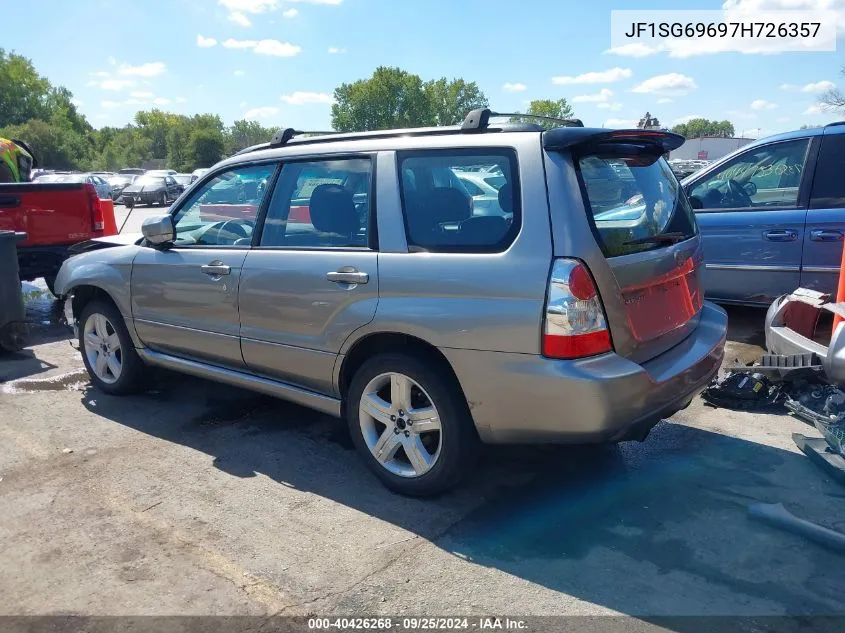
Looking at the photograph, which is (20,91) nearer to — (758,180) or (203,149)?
(203,149)

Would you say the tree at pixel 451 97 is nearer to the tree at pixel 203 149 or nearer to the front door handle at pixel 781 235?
the tree at pixel 203 149

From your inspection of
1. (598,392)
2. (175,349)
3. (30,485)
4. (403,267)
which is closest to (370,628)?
(598,392)

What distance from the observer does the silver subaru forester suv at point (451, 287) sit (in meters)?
3.09

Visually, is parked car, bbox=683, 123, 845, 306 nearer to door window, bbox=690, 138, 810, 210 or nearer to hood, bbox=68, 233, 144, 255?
door window, bbox=690, 138, 810, 210

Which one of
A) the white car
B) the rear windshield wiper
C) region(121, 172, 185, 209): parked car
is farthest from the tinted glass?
region(121, 172, 185, 209): parked car

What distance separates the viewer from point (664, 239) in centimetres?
362

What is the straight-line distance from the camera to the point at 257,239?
422cm

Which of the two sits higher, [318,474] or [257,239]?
[257,239]

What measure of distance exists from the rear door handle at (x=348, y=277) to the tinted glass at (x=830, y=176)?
4422 mm

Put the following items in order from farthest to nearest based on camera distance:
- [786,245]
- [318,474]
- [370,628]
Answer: [786,245] < [318,474] < [370,628]

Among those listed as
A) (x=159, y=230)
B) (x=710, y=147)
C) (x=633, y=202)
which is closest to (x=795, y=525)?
(x=633, y=202)

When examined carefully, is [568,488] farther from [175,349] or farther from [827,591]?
[175,349]

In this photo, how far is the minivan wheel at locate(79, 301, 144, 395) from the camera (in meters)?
5.18

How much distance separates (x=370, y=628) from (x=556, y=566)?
0.86m
